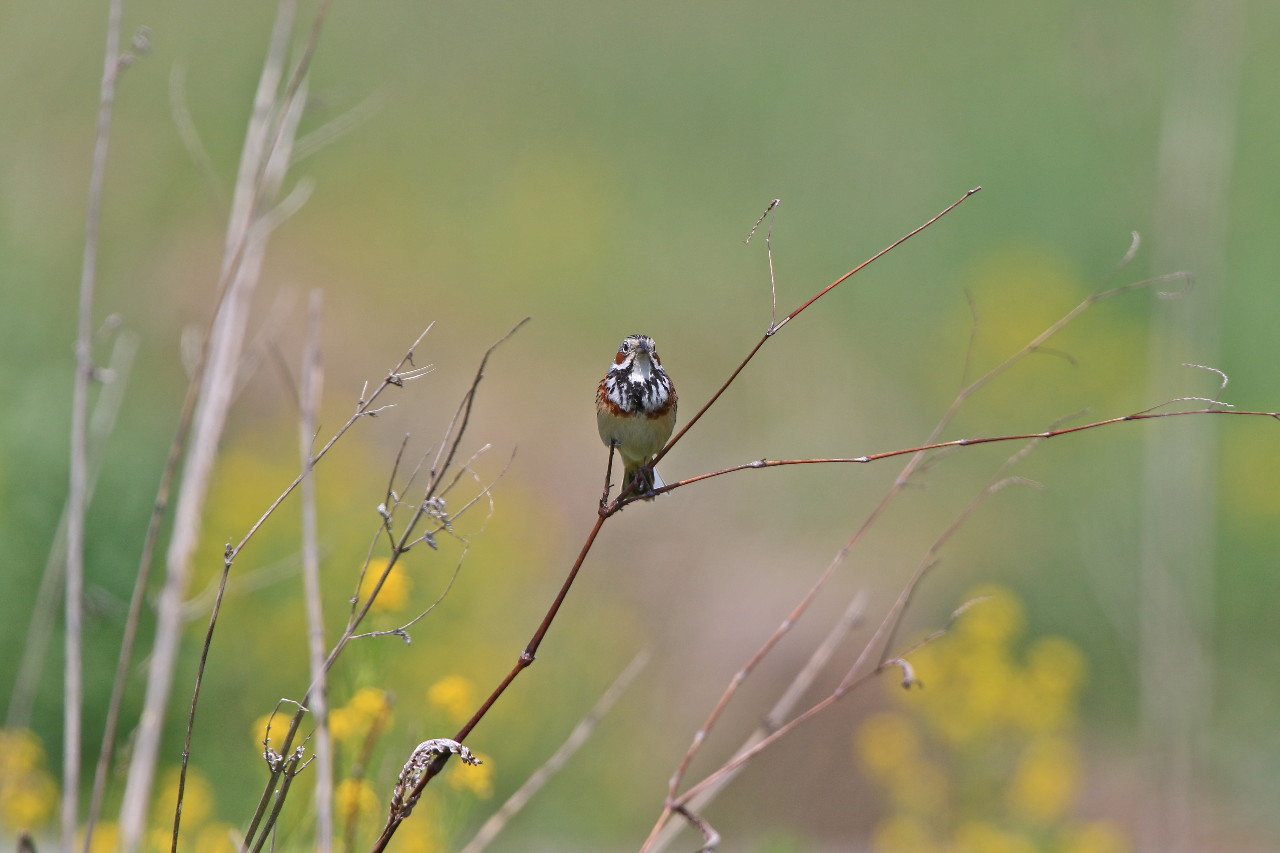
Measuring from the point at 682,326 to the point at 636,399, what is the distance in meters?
7.78

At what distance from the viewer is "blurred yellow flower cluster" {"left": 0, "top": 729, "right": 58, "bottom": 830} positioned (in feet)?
10.1

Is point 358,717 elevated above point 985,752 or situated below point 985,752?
below

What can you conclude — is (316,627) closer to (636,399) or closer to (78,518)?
(78,518)

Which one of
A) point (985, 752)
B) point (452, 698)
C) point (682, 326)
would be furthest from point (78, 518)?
point (682, 326)

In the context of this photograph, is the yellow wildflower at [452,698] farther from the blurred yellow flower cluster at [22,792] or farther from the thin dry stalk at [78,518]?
the blurred yellow flower cluster at [22,792]

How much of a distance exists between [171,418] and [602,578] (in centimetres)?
278

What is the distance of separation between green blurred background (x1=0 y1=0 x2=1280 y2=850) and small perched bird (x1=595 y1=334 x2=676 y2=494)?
0.63m

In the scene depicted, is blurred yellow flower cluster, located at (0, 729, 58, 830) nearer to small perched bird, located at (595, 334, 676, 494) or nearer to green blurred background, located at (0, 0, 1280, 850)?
green blurred background, located at (0, 0, 1280, 850)

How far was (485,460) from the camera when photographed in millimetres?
7027

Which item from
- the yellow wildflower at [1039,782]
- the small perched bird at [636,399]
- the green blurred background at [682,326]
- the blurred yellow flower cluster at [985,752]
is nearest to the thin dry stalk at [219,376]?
the green blurred background at [682,326]

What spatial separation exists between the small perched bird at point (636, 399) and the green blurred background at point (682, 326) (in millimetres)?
628

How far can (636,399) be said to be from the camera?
7.88 feet

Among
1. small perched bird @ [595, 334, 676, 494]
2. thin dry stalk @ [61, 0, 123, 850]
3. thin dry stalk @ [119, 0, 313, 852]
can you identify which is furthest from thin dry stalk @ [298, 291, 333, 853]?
small perched bird @ [595, 334, 676, 494]

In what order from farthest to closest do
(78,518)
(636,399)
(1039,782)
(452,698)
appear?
(1039,782) → (636,399) → (452,698) → (78,518)
